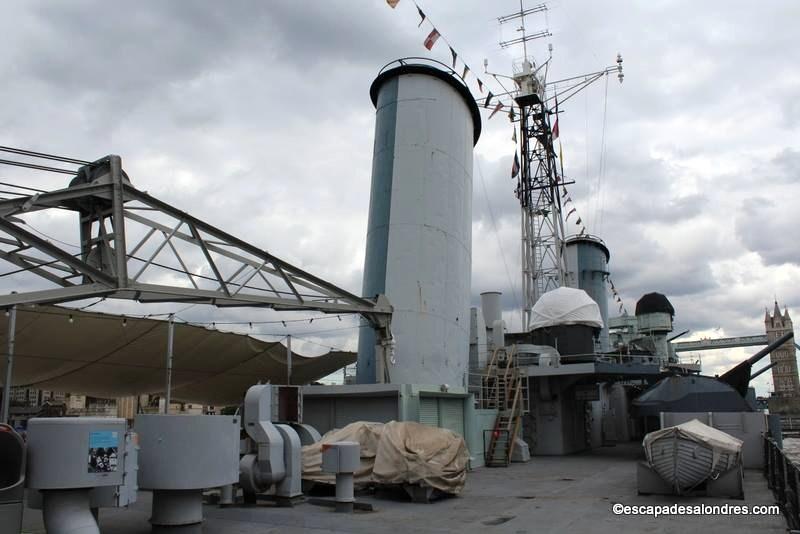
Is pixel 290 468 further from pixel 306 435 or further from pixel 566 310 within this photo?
pixel 566 310

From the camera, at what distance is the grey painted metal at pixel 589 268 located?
143ft

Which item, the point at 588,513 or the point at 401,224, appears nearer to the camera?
the point at 588,513

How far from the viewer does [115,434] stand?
8.22 m

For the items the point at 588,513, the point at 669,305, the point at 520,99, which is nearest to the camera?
the point at 588,513

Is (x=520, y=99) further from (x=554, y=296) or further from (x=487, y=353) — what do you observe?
(x=487, y=353)

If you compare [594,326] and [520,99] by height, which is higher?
[520,99]

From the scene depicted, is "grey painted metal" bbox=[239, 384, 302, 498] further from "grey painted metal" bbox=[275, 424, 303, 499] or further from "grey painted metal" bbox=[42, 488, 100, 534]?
"grey painted metal" bbox=[42, 488, 100, 534]

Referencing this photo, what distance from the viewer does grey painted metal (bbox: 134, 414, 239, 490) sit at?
30.2 ft

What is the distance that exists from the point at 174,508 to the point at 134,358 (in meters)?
17.0

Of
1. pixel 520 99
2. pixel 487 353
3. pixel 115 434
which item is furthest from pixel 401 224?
pixel 520 99

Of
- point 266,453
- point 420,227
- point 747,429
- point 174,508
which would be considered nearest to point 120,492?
point 174,508

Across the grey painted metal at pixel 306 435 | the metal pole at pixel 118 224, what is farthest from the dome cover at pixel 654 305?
the metal pole at pixel 118 224

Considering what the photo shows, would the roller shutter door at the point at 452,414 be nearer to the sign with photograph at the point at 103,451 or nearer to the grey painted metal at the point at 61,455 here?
the sign with photograph at the point at 103,451

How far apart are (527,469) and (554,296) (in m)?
10.7
